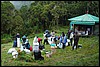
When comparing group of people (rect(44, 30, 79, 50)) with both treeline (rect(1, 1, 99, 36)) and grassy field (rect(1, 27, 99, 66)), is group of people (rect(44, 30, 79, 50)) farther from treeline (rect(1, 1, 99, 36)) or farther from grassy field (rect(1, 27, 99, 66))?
treeline (rect(1, 1, 99, 36))

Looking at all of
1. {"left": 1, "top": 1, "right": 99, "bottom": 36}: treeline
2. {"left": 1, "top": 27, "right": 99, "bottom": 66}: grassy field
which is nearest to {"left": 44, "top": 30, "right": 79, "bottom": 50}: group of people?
{"left": 1, "top": 27, "right": 99, "bottom": 66}: grassy field

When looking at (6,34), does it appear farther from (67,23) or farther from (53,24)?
(67,23)

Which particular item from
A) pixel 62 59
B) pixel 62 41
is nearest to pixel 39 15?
pixel 62 41

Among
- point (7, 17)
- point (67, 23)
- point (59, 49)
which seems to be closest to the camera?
point (59, 49)

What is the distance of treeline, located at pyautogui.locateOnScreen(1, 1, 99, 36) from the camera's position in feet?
78.6

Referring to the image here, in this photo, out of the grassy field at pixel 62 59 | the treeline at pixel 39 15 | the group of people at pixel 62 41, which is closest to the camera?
the grassy field at pixel 62 59

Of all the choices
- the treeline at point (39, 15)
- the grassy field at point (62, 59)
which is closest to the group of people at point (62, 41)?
the grassy field at point (62, 59)

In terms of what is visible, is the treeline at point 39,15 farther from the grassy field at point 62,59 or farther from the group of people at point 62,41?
the grassy field at point 62,59

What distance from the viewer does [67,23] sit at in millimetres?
29234

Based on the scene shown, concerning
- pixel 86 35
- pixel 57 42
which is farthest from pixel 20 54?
pixel 86 35

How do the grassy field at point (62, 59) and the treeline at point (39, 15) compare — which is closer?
the grassy field at point (62, 59)

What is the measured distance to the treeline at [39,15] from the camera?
23969 mm

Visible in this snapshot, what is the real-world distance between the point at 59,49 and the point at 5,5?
11.4m

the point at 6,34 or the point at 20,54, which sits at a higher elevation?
the point at 20,54
